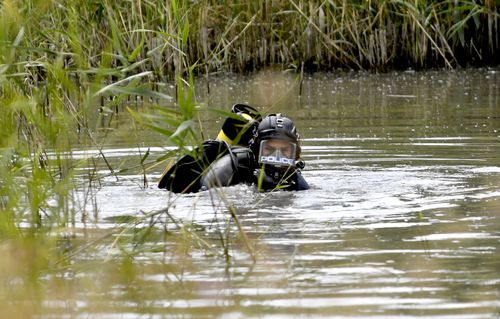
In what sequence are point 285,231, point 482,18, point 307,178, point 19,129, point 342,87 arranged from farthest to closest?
point 482,18 < point 342,87 < point 307,178 < point 19,129 < point 285,231

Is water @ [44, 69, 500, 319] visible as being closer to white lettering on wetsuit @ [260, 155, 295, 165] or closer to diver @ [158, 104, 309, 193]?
diver @ [158, 104, 309, 193]

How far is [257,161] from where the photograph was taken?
20.5 ft

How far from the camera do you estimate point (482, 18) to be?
526 inches

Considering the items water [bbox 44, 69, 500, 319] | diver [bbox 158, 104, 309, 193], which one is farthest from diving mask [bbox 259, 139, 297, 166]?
water [bbox 44, 69, 500, 319]

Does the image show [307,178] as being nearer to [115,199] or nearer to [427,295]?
[115,199]

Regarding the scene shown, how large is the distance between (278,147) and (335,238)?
107cm

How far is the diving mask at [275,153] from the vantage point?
5.96m

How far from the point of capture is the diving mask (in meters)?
5.96

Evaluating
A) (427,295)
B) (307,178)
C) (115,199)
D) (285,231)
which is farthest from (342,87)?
(427,295)

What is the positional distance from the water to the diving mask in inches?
8.7

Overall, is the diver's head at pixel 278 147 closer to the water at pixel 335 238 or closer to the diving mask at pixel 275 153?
the diving mask at pixel 275 153

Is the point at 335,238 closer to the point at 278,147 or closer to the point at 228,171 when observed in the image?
the point at 278,147

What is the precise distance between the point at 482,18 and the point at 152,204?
8.21m

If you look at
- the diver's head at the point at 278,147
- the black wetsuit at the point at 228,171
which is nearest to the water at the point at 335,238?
the black wetsuit at the point at 228,171
